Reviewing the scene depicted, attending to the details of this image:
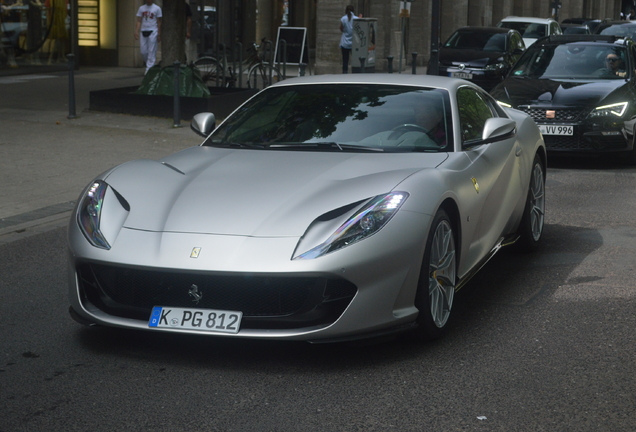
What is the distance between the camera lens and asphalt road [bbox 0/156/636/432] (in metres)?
3.95

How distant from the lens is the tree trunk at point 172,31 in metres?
17.0

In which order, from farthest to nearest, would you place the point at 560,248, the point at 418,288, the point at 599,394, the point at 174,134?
the point at 174,134 < the point at 560,248 < the point at 418,288 < the point at 599,394

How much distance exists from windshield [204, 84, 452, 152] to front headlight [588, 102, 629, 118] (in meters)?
6.47

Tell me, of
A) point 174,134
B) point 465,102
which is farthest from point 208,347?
point 174,134

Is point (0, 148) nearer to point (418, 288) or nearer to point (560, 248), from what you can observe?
point (560, 248)

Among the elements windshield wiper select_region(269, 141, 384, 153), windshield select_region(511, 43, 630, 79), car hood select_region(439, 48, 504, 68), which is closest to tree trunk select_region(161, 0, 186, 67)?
windshield select_region(511, 43, 630, 79)

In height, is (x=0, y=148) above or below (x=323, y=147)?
below

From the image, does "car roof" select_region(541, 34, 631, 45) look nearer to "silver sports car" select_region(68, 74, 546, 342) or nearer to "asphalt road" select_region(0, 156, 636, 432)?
"asphalt road" select_region(0, 156, 636, 432)

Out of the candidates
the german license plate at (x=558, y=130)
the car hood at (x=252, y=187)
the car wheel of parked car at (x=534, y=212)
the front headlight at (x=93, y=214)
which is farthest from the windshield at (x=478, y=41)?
the front headlight at (x=93, y=214)

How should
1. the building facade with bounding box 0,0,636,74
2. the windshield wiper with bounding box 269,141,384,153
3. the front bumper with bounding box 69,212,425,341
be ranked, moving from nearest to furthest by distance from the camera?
the front bumper with bounding box 69,212,425,341, the windshield wiper with bounding box 269,141,384,153, the building facade with bounding box 0,0,636,74

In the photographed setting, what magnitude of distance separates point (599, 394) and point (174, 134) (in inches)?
420

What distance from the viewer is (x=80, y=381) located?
4387 millimetres

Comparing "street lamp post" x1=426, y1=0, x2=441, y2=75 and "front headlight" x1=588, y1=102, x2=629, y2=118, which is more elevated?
"street lamp post" x1=426, y1=0, x2=441, y2=75

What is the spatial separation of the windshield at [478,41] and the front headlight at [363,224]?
17957 mm
